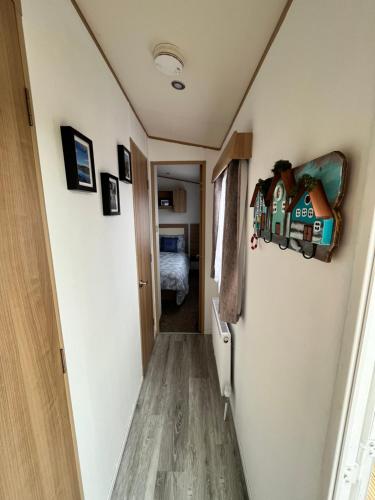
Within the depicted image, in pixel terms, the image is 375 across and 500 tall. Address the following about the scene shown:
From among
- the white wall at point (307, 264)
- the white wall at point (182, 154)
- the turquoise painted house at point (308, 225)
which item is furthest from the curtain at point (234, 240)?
the white wall at point (182, 154)

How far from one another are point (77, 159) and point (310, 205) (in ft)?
2.95

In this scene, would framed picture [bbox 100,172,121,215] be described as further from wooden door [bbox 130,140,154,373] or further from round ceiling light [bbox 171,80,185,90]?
round ceiling light [bbox 171,80,185,90]

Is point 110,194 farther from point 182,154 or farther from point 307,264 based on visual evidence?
point 182,154

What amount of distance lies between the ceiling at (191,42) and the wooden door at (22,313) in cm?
54

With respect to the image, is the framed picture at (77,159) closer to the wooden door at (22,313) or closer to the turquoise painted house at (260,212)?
the wooden door at (22,313)

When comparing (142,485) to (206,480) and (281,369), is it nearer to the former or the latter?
(206,480)

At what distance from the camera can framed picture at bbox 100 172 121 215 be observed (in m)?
1.24

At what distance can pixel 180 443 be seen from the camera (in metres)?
1.59

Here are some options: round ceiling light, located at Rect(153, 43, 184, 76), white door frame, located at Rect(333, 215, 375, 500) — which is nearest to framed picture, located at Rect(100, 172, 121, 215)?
round ceiling light, located at Rect(153, 43, 184, 76)

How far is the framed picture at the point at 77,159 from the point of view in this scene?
0.86 m

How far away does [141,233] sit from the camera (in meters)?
2.20

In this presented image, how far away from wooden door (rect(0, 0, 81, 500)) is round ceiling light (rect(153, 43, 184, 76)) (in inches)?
26.2

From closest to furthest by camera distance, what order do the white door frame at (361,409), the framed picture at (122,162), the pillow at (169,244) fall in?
the white door frame at (361,409), the framed picture at (122,162), the pillow at (169,244)

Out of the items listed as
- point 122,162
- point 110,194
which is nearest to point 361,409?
point 110,194
